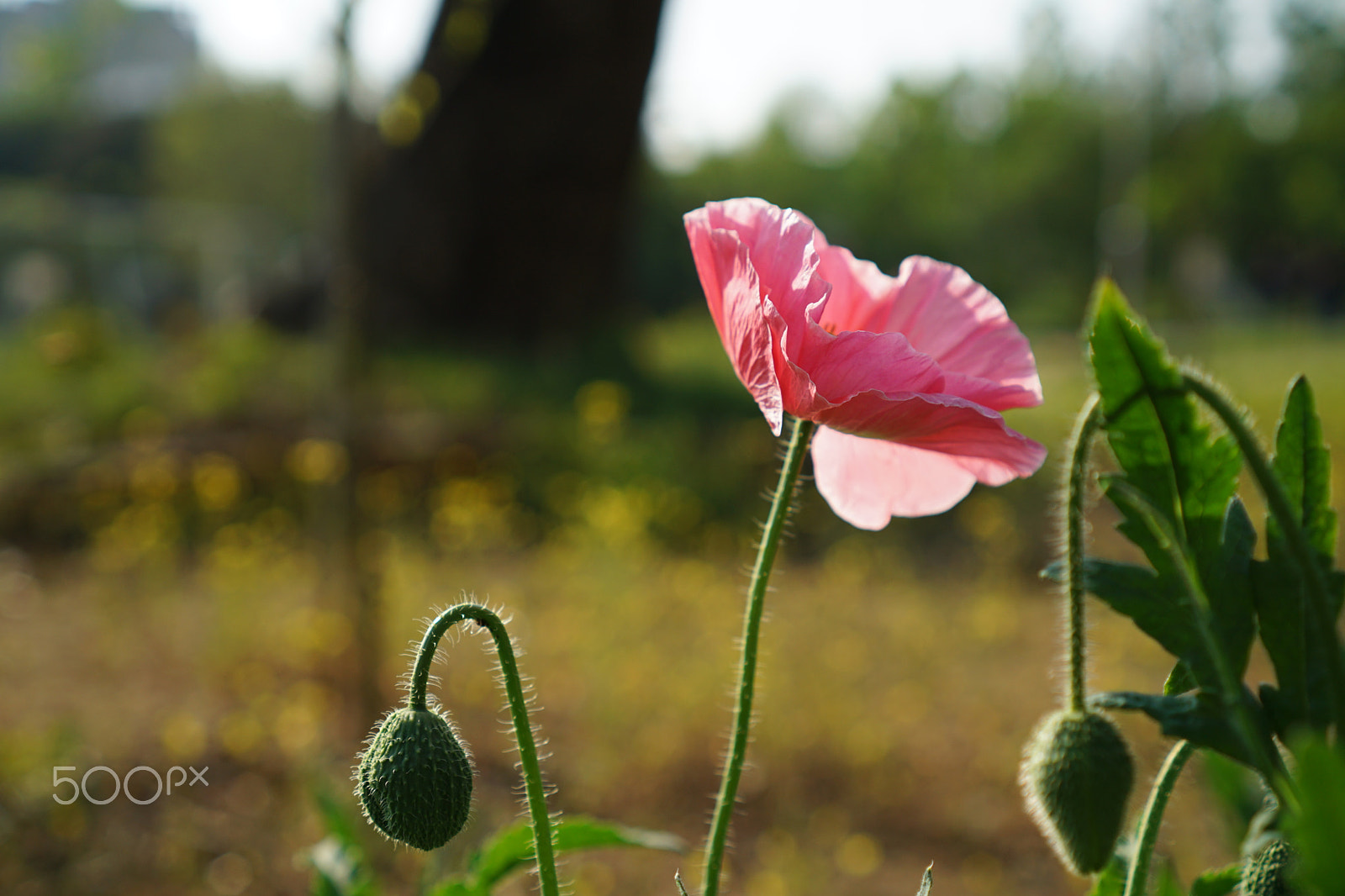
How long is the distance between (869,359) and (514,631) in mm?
2885

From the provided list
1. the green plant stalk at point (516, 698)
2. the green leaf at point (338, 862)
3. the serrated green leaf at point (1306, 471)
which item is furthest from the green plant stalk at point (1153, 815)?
the green leaf at point (338, 862)

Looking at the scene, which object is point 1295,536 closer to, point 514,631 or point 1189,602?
point 1189,602

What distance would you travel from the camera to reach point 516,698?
65 centimetres

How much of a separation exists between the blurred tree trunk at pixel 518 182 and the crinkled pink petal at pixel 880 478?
6.82 meters

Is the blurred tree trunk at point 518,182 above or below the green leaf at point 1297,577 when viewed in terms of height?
above

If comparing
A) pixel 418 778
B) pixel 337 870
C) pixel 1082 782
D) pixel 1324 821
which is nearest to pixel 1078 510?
pixel 1082 782

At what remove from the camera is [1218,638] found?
58 cm

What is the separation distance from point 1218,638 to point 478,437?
534 cm

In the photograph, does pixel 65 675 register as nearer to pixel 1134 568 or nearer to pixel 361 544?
pixel 361 544

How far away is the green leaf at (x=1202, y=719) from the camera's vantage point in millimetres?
586

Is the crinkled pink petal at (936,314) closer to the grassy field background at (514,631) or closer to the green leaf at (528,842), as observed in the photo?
the grassy field background at (514,631)

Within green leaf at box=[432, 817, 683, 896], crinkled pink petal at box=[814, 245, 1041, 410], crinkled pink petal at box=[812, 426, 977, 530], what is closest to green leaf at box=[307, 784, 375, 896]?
green leaf at box=[432, 817, 683, 896]

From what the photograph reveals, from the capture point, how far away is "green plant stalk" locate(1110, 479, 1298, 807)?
559mm

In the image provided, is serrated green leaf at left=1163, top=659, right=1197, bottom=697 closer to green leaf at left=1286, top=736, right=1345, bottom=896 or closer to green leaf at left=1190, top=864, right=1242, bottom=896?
green leaf at left=1190, top=864, right=1242, bottom=896
